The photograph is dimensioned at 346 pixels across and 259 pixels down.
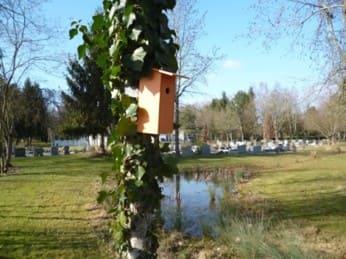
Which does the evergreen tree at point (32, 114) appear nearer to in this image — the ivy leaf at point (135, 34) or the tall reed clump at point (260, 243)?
the tall reed clump at point (260, 243)

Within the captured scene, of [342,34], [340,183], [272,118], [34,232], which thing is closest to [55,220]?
[34,232]

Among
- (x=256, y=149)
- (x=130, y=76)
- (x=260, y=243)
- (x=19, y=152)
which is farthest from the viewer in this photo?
(x=256, y=149)

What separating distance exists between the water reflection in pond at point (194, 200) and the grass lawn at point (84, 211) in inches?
49.7

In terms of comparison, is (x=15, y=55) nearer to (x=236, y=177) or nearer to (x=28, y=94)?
(x=236, y=177)

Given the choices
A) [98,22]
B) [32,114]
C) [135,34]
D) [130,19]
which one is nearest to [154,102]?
[135,34]

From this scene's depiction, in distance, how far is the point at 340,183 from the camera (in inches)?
690

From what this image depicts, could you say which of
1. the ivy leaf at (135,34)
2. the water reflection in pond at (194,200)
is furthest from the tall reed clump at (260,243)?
the ivy leaf at (135,34)

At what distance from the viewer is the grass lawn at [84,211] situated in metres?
8.23

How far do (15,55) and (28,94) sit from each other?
34.3 metres

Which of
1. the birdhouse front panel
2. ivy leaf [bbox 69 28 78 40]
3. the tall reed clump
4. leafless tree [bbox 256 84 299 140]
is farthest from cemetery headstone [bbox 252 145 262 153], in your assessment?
ivy leaf [bbox 69 28 78 40]

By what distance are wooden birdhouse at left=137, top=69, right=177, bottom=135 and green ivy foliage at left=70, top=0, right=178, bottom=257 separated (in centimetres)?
5

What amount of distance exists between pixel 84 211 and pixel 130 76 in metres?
9.34

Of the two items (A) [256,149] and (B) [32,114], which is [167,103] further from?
(B) [32,114]

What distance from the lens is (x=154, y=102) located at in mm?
3066
